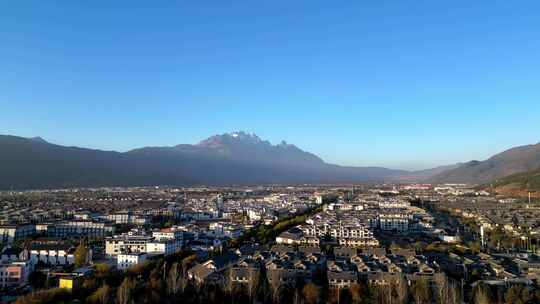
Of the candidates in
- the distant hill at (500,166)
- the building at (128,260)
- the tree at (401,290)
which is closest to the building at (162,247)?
the building at (128,260)

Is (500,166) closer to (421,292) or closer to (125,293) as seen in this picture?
(421,292)

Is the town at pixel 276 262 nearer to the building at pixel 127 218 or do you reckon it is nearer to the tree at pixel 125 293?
the tree at pixel 125 293

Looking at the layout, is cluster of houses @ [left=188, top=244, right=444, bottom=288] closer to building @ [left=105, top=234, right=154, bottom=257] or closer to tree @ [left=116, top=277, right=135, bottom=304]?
tree @ [left=116, top=277, right=135, bottom=304]

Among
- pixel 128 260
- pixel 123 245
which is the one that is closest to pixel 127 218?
pixel 123 245

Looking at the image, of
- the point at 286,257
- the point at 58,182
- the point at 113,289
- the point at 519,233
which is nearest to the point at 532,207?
the point at 519,233

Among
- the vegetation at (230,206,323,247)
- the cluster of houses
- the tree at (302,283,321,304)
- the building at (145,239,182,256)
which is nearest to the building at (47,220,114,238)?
the building at (145,239,182,256)

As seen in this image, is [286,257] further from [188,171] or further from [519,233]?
[188,171]
